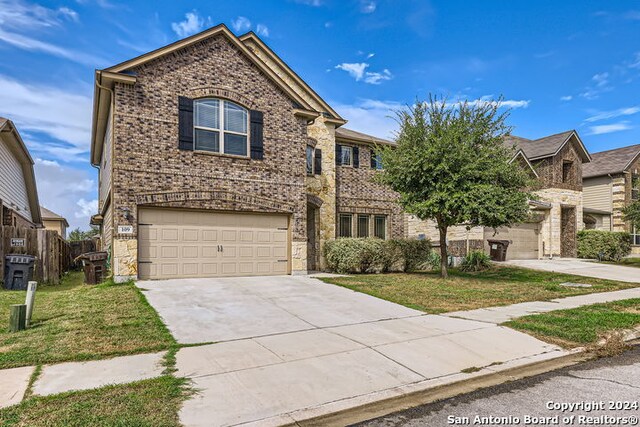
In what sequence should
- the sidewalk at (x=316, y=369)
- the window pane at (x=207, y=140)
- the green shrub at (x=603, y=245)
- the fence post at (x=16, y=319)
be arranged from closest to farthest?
the sidewalk at (x=316, y=369), the fence post at (x=16, y=319), the window pane at (x=207, y=140), the green shrub at (x=603, y=245)

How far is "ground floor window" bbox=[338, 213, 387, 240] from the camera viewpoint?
60.9ft

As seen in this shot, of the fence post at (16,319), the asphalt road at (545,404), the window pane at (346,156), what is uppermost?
the window pane at (346,156)

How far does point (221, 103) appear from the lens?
1347 cm

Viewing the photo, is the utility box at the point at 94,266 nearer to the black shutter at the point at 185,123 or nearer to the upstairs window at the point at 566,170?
the black shutter at the point at 185,123

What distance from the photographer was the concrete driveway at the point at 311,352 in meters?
4.30

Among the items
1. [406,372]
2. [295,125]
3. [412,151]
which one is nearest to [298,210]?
[295,125]

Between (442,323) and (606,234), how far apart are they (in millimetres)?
20735

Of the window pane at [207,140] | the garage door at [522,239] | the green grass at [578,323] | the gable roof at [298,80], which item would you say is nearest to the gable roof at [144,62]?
the window pane at [207,140]

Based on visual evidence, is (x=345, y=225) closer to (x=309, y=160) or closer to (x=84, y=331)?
(x=309, y=160)

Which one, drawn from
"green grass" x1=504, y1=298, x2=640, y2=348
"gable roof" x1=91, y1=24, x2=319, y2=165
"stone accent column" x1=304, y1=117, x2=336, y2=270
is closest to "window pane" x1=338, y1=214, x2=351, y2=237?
"stone accent column" x1=304, y1=117, x2=336, y2=270

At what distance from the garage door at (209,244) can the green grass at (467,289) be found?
227 centimetres

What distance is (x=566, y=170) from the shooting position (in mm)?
24625

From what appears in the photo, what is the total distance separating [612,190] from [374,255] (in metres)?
22.9

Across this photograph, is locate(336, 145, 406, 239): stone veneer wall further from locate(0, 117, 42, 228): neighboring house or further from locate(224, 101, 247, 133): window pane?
locate(0, 117, 42, 228): neighboring house
